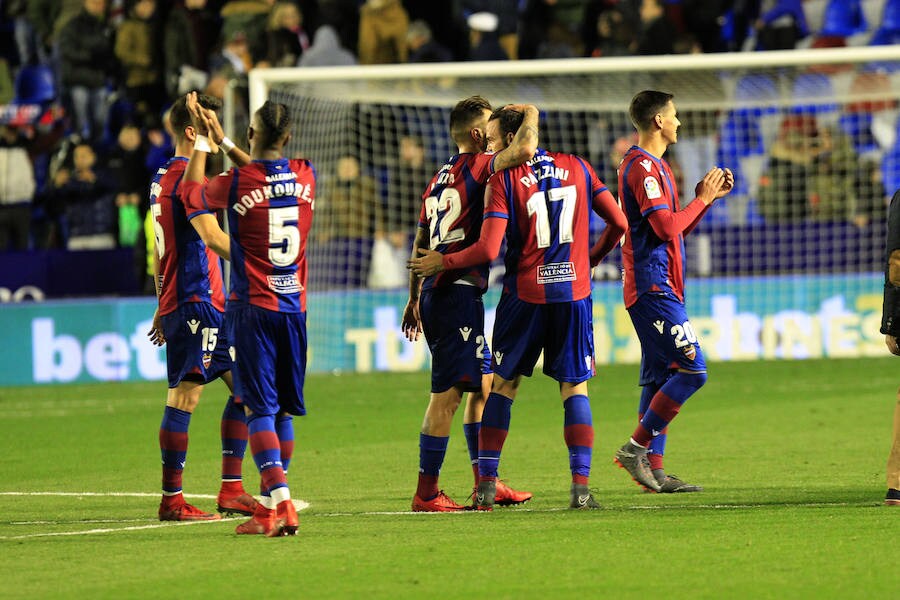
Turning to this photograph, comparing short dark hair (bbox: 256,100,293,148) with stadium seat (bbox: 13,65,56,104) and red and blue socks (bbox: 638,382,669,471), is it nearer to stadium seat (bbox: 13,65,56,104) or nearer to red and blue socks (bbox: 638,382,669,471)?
red and blue socks (bbox: 638,382,669,471)

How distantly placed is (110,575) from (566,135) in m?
14.1

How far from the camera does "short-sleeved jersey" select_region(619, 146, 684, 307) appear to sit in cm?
908

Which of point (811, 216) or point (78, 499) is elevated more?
point (811, 216)

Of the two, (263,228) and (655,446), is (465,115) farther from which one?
(655,446)

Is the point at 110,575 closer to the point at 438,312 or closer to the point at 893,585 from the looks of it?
the point at 438,312

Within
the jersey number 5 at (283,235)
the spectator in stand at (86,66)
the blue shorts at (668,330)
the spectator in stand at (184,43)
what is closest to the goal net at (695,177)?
the spectator in stand at (184,43)

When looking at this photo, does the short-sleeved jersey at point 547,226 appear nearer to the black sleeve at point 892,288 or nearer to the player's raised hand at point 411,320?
the player's raised hand at point 411,320

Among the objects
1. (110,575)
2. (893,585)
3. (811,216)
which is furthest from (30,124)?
(893,585)

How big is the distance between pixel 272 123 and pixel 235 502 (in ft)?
7.00

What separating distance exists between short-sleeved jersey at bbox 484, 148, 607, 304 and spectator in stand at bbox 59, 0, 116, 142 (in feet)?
51.8

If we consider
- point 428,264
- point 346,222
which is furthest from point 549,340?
point 346,222

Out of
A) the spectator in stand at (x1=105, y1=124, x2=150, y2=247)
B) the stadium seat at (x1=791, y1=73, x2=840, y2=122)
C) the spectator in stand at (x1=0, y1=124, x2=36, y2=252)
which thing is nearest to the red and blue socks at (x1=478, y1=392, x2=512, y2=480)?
the stadium seat at (x1=791, y1=73, x2=840, y2=122)

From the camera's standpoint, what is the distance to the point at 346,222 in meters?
19.1

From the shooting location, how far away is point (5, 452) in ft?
40.6
